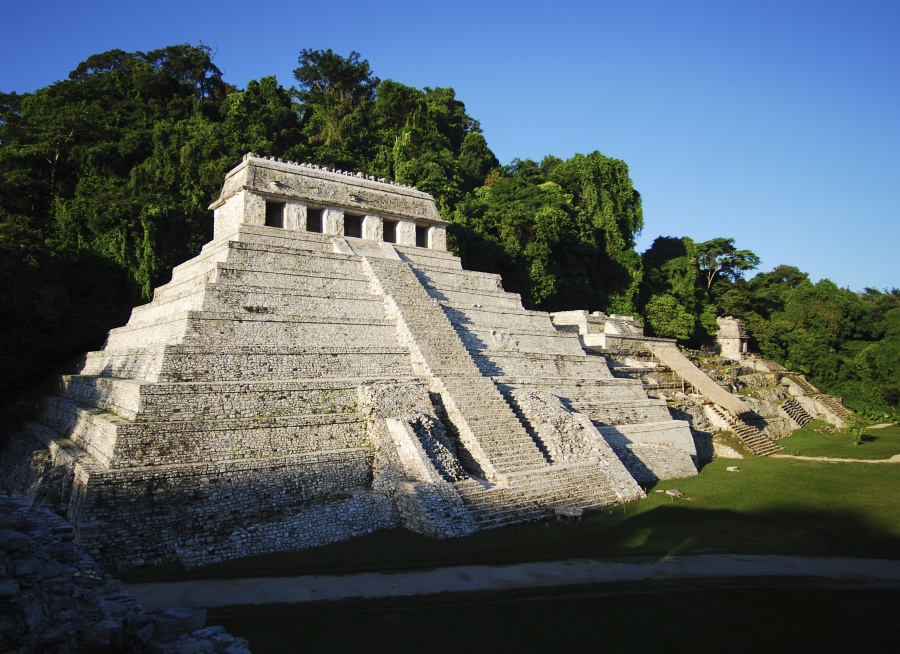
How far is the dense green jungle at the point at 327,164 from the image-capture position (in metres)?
27.5

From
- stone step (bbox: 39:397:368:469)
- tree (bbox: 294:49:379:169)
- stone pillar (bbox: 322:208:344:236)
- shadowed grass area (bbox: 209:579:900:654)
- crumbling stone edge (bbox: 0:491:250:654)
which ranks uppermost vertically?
tree (bbox: 294:49:379:169)

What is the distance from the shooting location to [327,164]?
3969 centimetres

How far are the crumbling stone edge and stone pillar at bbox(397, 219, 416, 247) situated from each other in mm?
20447

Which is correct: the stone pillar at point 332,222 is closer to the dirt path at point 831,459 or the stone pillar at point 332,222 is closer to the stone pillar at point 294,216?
the stone pillar at point 294,216

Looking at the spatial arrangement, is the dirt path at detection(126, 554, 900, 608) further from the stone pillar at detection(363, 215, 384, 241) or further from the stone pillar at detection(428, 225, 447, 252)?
the stone pillar at detection(428, 225, 447, 252)

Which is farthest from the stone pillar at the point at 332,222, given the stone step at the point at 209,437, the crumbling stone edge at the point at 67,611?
the crumbling stone edge at the point at 67,611

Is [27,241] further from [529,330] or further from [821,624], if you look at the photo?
[821,624]

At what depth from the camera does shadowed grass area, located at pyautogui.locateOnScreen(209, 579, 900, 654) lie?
907 cm

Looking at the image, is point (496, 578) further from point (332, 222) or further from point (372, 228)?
point (372, 228)

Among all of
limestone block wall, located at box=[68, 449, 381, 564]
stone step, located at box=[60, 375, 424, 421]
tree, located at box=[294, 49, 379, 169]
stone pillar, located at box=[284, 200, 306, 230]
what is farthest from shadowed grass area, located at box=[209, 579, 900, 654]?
tree, located at box=[294, 49, 379, 169]

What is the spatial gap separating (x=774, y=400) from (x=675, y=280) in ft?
46.7

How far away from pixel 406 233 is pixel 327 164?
1469cm

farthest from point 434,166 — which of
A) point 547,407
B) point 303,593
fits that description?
point 303,593

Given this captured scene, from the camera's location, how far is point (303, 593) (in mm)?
10773
